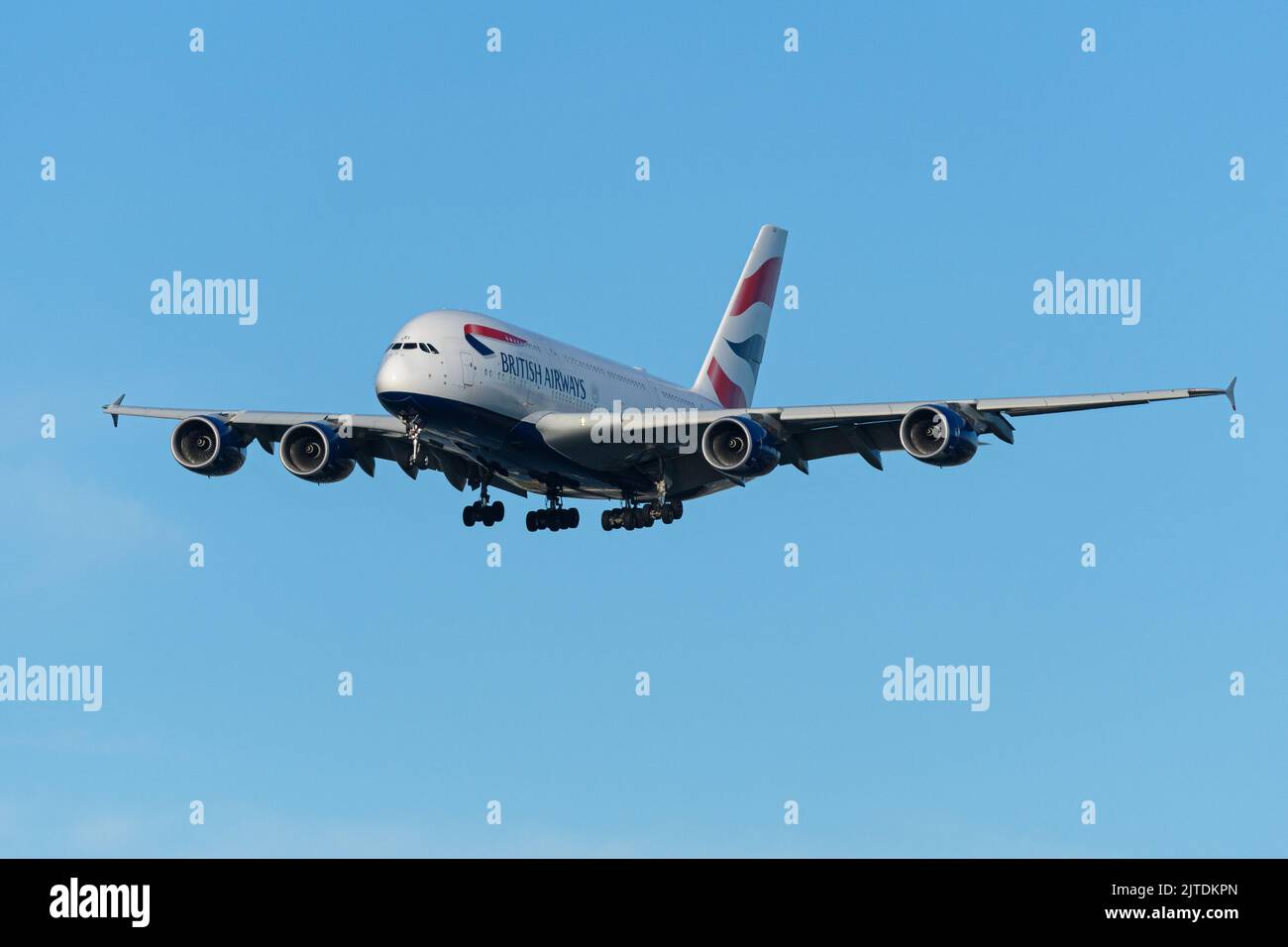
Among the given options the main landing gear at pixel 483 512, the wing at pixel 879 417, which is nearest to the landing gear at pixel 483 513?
the main landing gear at pixel 483 512

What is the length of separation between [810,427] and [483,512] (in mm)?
9859

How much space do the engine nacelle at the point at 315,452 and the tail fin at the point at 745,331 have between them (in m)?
16.0

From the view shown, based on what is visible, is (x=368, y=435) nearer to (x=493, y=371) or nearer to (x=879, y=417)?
(x=493, y=371)

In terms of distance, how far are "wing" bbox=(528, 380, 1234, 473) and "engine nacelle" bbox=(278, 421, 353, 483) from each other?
20.4 ft

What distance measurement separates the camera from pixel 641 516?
181 feet

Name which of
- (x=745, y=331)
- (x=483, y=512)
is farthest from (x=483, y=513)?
(x=745, y=331)

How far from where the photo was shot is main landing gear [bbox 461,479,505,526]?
55375 mm

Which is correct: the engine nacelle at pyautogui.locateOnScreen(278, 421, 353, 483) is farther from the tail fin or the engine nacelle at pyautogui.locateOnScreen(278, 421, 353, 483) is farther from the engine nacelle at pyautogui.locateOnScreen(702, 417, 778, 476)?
the tail fin

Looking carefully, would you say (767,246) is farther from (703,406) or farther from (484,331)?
(484,331)

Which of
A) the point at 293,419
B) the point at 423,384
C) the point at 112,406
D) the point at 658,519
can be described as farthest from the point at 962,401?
the point at 112,406

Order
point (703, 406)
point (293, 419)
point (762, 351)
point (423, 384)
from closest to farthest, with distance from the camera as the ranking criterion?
1. point (423, 384)
2. point (293, 419)
3. point (703, 406)
4. point (762, 351)
